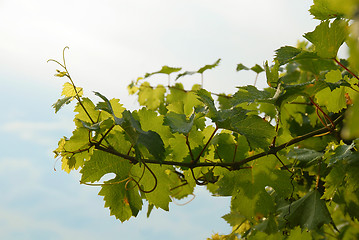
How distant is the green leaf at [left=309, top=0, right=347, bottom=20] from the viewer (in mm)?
1390

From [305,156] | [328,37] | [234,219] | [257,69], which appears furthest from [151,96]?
[328,37]

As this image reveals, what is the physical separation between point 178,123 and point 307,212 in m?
0.64

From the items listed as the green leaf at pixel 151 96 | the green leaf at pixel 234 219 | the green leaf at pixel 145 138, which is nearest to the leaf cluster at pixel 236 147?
the green leaf at pixel 145 138

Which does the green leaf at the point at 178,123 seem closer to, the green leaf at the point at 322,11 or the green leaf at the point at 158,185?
the green leaf at the point at 158,185

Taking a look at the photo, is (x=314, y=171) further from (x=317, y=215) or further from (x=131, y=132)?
(x=131, y=132)

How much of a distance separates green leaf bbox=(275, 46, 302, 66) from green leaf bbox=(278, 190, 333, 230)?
56cm

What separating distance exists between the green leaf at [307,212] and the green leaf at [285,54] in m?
0.56

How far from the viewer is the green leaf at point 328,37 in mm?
1251

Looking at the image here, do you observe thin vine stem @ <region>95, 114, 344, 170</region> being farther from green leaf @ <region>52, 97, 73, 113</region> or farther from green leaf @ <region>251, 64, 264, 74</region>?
green leaf @ <region>251, 64, 264, 74</region>

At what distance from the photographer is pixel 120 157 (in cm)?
136

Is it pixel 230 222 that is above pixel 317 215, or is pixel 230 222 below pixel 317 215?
above

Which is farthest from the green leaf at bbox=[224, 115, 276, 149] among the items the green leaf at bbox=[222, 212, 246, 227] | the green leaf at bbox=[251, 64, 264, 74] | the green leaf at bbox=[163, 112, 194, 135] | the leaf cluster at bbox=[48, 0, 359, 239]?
the green leaf at bbox=[251, 64, 264, 74]

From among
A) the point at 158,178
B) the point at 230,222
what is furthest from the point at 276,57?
the point at 230,222

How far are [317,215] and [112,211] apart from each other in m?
0.74
